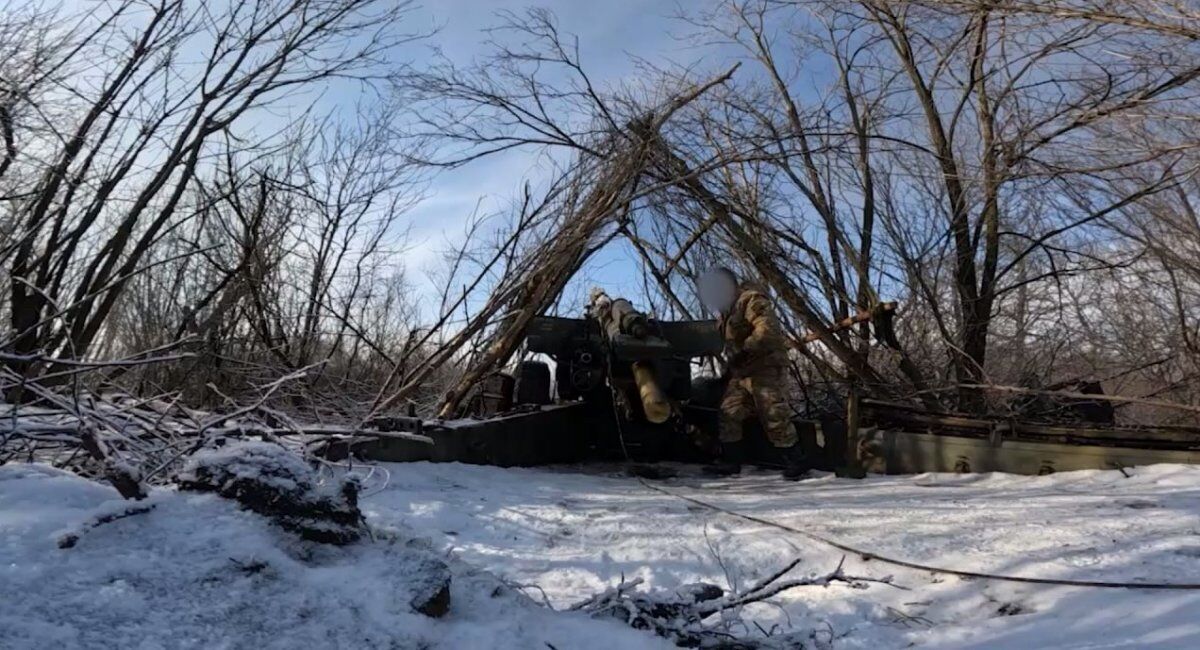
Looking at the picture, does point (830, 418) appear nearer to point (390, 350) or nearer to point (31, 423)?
point (31, 423)

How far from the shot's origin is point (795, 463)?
784cm

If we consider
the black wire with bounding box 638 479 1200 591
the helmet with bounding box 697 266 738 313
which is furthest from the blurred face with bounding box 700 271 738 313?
the black wire with bounding box 638 479 1200 591

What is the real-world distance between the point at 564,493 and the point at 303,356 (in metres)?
5.83

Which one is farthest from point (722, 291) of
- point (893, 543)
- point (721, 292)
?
point (893, 543)

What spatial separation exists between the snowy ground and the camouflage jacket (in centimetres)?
170

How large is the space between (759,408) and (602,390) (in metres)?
1.64

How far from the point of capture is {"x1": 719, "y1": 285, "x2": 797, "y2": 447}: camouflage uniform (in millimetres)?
7586

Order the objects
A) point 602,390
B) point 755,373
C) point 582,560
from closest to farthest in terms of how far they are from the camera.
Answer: point 582,560 → point 755,373 → point 602,390

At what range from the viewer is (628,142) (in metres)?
8.91

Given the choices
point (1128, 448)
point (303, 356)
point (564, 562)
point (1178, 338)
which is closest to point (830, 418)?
point (1128, 448)

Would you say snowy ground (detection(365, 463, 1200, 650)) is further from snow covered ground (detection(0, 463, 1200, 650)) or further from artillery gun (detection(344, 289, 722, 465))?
artillery gun (detection(344, 289, 722, 465))

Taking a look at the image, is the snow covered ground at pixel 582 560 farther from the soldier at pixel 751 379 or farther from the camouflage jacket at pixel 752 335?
the camouflage jacket at pixel 752 335

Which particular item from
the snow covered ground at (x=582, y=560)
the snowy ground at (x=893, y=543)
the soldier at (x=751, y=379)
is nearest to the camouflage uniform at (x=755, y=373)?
the soldier at (x=751, y=379)

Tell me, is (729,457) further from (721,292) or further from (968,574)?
(968,574)
